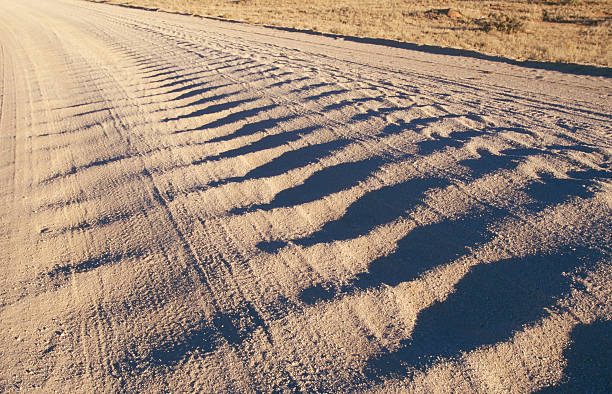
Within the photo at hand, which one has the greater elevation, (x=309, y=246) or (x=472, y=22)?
(x=472, y=22)

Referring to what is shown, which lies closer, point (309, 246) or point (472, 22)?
point (309, 246)

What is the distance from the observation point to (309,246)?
102 inches

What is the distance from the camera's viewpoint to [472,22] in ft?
57.3

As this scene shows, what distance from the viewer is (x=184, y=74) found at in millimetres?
7164

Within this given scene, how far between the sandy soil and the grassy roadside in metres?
7.86

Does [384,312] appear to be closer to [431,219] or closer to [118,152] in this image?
[431,219]

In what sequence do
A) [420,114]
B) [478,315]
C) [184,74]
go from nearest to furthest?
[478,315], [420,114], [184,74]

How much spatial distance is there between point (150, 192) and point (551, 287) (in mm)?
2768

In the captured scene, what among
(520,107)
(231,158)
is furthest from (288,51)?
(231,158)

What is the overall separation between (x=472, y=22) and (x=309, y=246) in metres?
18.0

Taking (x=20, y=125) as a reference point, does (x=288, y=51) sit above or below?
above

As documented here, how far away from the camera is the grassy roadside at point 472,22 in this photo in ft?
38.8

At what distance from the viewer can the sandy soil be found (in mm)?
1841

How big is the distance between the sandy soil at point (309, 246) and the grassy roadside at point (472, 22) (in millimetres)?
7864
